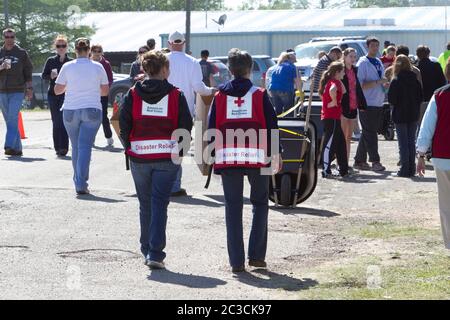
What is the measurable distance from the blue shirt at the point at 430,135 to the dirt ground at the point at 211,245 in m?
0.82

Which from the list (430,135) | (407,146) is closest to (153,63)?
(430,135)

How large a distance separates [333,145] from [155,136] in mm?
7343

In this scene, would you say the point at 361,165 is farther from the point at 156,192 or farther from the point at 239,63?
the point at 156,192

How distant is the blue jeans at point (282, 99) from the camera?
22.4 meters

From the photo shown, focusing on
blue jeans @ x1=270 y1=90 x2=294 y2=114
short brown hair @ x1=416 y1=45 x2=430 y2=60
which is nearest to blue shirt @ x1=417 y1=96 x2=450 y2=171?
short brown hair @ x1=416 y1=45 x2=430 y2=60

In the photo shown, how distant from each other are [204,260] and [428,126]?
216cm

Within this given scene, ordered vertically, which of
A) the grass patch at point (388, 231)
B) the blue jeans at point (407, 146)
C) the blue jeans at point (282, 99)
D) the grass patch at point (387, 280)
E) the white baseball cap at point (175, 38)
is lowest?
the grass patch at point (388, 231)

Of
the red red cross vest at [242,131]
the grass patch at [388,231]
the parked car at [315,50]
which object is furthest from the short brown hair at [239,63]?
the parked car at [315,50]

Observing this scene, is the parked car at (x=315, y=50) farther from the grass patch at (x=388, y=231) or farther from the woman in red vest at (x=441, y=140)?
the woman in red vest at (x=441, y=140)

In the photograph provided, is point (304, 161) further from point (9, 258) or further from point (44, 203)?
point (9, 258)

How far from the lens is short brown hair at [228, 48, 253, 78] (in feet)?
32.0

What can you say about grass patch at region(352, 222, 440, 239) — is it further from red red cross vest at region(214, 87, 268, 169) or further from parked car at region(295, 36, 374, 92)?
parked car at region(295, 36, 374, 92)

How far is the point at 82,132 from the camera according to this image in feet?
47.8
